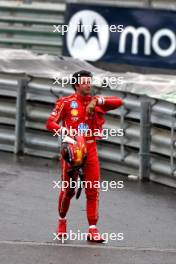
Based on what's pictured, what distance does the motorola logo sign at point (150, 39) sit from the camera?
62.1ft

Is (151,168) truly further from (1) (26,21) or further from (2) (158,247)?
(1) (26,21)

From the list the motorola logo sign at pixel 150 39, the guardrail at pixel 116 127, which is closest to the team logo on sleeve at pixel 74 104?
the guardrail at pixel 116 127

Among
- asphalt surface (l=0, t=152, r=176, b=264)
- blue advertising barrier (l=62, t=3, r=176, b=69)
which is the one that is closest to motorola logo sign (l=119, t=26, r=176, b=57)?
blue advertising barrier (l=62, t=3, r=176, b=69)

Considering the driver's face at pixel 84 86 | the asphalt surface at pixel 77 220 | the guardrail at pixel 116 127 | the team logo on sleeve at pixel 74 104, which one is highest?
the driver's face at pixel 84 86

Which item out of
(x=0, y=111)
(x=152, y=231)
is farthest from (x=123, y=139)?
(x=152, y=231)

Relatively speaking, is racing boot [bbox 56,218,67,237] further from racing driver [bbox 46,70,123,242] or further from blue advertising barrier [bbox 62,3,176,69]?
blue advertising barrier [bbox 62,3,176,69]

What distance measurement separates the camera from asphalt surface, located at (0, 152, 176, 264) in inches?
390

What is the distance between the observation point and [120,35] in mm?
19250

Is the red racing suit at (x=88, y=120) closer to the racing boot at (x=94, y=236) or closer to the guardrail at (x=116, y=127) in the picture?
the racing boot at (x=94, y=236)

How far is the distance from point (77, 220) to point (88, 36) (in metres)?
8.25

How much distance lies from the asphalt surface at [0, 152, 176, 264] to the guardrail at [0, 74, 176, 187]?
9.4 inches

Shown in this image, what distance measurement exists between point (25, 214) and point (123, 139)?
9.92 feet

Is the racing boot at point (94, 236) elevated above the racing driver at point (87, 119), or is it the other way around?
the racing driver at point (87, 119)

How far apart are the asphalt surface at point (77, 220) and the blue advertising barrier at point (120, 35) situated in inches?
177
